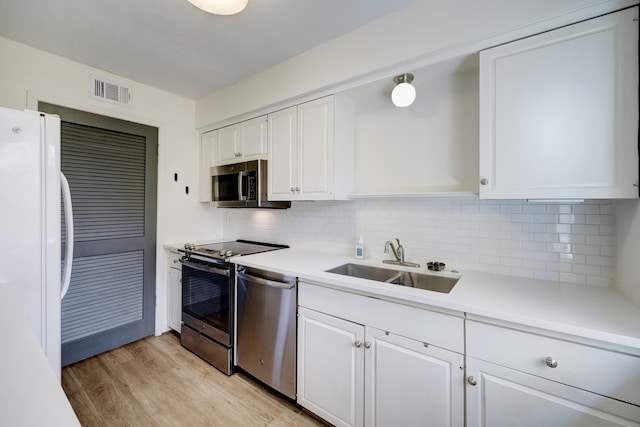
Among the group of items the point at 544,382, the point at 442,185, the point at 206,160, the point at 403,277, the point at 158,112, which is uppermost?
the point at 158,112

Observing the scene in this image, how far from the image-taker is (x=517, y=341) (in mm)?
1115

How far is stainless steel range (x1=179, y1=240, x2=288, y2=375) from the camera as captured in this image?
87.0 inches

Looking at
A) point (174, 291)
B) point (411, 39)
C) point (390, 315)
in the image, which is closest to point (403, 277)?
point (390, 315)

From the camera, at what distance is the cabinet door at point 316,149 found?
2059 millimetres

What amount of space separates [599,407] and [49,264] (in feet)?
8.24

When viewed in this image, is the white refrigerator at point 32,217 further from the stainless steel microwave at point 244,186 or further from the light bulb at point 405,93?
the light bulb at point 405,93

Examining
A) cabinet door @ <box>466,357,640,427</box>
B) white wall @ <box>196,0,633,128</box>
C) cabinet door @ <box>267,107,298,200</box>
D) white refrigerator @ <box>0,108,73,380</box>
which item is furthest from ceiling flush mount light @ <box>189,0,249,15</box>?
cabinet door @ <box>466,357,640,427</box>

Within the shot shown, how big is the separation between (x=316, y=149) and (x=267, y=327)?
1377mm

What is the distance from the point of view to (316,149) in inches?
83.4

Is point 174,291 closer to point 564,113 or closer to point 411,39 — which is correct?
point 411,39

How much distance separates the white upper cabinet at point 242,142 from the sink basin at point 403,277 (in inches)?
49.9

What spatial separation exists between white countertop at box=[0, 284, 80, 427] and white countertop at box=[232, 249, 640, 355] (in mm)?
1205

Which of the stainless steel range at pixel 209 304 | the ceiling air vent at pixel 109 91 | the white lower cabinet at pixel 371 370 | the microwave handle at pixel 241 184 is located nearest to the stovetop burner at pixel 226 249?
the stainless steel range at pixel 209 304

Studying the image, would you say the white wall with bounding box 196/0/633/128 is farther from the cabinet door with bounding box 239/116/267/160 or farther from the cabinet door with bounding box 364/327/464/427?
the cabinet door with bounding box 364/327/464/427
